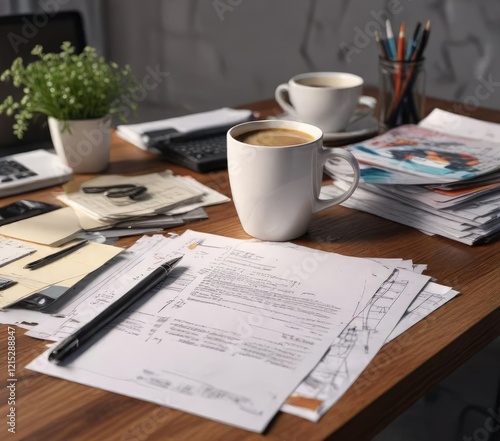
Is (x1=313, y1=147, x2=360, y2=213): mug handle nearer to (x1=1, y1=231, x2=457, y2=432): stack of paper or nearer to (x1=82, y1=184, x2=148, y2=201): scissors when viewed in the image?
(x1=1, y1=231, x2=457, y2=432): stack of paper

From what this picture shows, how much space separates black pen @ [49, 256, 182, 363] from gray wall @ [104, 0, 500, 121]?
1254mm

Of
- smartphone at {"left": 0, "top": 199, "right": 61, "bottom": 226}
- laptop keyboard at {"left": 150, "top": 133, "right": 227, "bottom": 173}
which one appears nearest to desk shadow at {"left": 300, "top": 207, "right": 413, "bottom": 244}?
laptop keyboard at {"left": 150, "top": 133, "right": 227, "bottom": 173}

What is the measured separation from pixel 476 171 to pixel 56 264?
22.7 inches

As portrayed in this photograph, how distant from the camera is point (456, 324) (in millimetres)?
688

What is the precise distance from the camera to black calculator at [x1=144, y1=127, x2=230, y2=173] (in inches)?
44.4

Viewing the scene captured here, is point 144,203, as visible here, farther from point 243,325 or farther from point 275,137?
point 243,325

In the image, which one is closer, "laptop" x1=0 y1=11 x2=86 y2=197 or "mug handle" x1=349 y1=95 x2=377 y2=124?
"laptop" x1=0 y1=11 x2=86 y2=197

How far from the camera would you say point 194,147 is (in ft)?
3.87

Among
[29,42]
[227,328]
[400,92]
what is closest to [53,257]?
[227,328]

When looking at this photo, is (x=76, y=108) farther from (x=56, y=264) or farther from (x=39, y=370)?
(x=39, y=370)

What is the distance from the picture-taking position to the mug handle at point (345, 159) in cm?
88

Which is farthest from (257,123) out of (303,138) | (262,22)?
(262,22)

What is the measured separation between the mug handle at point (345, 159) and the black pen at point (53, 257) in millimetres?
311

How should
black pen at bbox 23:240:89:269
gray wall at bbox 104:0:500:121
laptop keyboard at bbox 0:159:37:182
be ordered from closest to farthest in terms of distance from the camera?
black pen at bbox 23:240:89:269 → laptop keyboard at bbox 0:159:37:182 → gray wall at bbox 104:0:500:121
